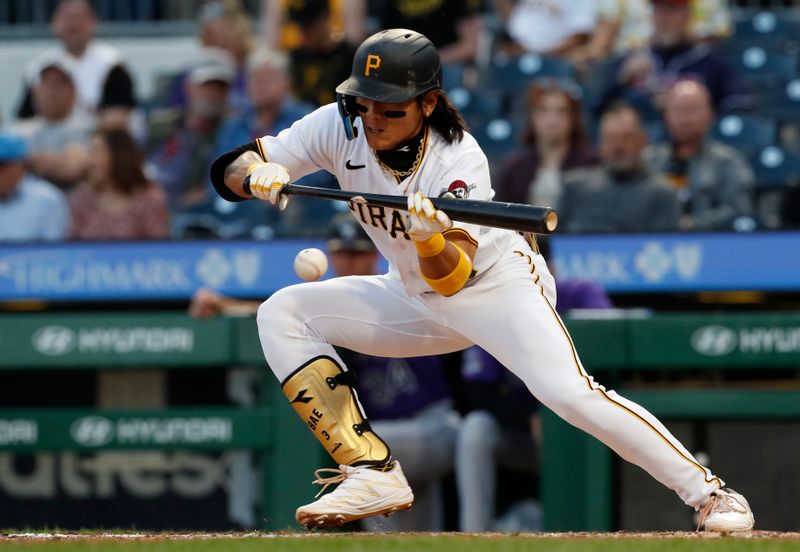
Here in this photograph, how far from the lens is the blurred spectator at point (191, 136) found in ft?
28.9

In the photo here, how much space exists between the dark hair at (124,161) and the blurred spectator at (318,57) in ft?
4.26

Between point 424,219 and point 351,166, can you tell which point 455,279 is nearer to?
point 424,219

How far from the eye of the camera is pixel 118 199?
26.9 ft

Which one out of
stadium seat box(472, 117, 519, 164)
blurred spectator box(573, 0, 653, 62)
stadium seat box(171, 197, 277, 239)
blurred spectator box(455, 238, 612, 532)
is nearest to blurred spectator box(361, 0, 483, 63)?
Result: blurred spectator box(573, 0, 653, 62)

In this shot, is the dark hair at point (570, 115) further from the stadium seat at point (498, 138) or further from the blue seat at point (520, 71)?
the blue seat at point (520, 71)

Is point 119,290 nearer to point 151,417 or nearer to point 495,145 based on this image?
point 151,417

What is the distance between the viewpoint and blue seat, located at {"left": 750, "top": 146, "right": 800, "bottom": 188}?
8.12 m

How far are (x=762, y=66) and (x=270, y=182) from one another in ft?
18.4

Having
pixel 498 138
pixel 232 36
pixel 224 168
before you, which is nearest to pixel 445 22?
pixel 498 138

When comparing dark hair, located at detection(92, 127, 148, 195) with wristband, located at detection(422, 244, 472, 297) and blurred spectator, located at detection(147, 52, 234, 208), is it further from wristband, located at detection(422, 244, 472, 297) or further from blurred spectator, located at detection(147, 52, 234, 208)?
wristband, located at detection(422, 244, 472, 297)

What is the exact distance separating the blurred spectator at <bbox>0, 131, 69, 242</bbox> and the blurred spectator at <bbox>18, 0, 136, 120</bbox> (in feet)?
4.37

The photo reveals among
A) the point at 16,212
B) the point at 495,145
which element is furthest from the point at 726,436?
the point at 16,212

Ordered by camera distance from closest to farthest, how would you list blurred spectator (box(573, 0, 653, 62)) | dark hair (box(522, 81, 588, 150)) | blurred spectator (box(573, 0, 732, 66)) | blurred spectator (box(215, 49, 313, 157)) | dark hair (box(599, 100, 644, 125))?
dark hair (box(599, 100, 644, 125)) → dark hair (box(522, 81, 588, 150)) → blurred spectator (box(215, 49, 313, 157)) → blurred spectator (box(573, 0, 732, 66)) → blurred spectator (box(573, 0, 653, 62))

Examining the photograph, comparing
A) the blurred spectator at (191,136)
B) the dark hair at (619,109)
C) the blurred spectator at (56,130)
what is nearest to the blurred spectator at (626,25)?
the dark hair at (619,109)
